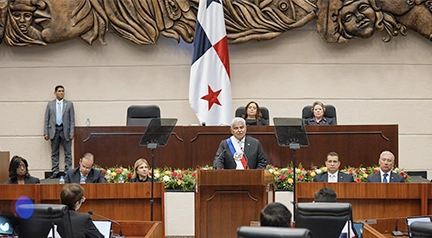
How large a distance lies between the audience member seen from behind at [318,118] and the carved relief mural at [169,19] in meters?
2.14

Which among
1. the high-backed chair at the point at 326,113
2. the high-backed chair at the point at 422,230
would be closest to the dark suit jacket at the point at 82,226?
the high-backed chair at the point at 422,230

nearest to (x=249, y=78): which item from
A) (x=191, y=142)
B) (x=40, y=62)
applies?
(x=191, y=142)

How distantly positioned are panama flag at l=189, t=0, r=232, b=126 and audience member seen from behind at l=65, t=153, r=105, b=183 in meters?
3.42

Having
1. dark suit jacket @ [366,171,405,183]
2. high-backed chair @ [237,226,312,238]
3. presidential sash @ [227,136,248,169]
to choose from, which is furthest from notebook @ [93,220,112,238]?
dark suit jacket @ [366,171,405,183]

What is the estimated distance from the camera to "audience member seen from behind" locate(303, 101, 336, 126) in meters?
9.71

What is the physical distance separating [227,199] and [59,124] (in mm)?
5736

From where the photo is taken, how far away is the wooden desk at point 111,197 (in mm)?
7113

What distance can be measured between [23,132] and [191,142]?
389cm

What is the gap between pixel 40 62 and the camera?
1192 cm

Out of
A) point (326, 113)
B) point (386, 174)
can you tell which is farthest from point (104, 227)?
point (326, 113)

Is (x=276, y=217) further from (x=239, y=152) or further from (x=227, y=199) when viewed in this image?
(x=239, y=152)

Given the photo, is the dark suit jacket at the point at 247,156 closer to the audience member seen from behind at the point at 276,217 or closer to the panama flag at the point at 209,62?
the panama flag at the point at 209,62

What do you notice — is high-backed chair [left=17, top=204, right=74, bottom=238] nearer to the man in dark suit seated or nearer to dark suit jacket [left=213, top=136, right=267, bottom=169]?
dark suit jacket [left=213, top=136, right=267, bottom=169]

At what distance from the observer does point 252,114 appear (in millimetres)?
9633
